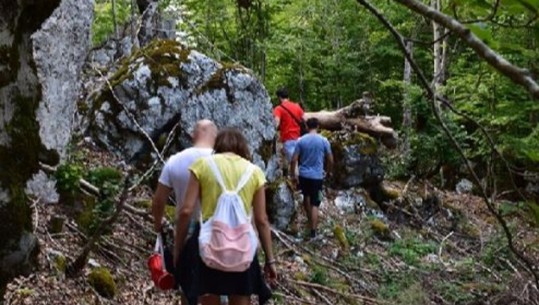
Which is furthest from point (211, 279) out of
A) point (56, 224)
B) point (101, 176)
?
point (101, 176)

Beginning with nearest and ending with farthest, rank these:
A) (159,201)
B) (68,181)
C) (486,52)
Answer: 1. (486,52)
2. (159,201)
3. (68,181)

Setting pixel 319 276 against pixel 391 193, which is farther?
pixel 391 193

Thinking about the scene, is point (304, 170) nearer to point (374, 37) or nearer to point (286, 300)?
point (286, 300)

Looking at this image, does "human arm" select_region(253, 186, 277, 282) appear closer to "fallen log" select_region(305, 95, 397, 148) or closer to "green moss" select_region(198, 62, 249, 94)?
"green moss" select_region(198, 62, 249, 94)

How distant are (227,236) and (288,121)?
7.02 meters

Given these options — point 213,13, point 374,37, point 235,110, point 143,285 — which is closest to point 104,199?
point 143,285

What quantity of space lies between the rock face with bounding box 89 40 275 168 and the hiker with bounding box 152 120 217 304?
14.5 feet

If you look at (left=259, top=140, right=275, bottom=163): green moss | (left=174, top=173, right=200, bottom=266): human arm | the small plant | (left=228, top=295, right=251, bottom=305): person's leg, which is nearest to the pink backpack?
(left=174, top=173, right=200, bottom=266): human arm

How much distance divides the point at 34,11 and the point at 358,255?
8.37 metres

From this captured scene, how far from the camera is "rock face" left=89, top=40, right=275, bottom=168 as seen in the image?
9.63m

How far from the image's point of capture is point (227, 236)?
4.22m

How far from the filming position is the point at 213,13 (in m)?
15.6

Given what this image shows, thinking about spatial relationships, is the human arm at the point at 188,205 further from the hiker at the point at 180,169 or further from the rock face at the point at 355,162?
the rock face at the point at 355,162

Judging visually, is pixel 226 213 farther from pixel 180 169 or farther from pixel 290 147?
pixel 290 147
